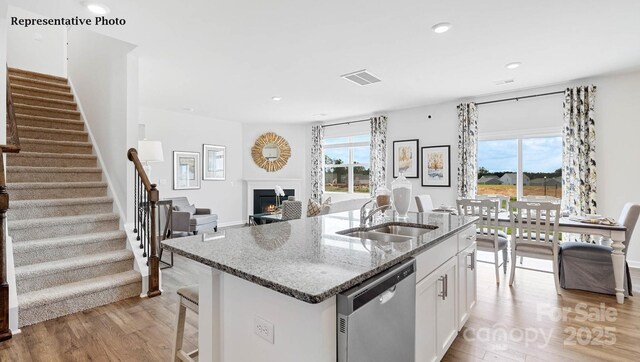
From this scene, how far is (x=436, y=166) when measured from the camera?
588 centimetres

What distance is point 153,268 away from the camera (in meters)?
3.13

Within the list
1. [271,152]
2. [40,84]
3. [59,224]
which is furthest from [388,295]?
[271,152]

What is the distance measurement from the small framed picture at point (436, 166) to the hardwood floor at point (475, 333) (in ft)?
9.41

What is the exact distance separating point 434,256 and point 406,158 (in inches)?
187

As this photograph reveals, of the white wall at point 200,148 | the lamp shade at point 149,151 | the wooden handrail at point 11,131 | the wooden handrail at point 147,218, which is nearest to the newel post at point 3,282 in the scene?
the wooden handrail at point 11,131

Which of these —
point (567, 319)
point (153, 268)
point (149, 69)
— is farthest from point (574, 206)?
point (149, 69)

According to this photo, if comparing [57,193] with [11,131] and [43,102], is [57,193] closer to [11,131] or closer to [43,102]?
[11,131]

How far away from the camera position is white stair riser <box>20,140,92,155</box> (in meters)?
3.78

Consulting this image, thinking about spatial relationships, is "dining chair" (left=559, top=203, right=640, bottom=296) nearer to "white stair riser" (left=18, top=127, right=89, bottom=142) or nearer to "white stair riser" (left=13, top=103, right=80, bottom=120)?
"white stair riser" (left=18, top=127, right=89, bottom=142)

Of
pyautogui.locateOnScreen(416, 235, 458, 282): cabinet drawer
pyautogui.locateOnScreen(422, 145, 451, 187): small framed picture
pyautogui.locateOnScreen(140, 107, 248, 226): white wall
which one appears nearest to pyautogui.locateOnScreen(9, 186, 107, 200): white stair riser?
pyautogui.locateOnScreen(140, 107, 248, 226): white wall

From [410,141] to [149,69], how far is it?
471 centimetres

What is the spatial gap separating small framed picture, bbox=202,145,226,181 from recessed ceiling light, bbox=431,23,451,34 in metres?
5.70

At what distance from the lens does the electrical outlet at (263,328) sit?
1135 millimetres

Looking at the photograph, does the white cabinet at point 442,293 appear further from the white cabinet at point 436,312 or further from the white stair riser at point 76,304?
the white stair riser at point 76,304
